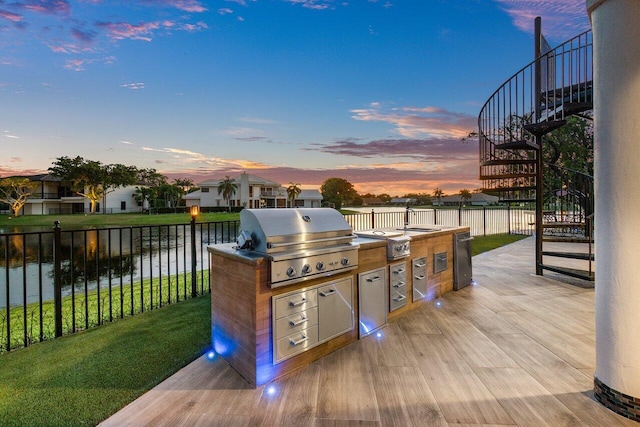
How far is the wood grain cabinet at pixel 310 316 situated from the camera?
2.14 meters

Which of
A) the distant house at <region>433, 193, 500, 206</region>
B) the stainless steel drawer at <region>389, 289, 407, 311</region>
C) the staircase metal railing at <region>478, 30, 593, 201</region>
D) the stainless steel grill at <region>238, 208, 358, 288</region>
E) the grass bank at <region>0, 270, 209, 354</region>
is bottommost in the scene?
the grass bank at <region>0, 270, 209, 354</region>

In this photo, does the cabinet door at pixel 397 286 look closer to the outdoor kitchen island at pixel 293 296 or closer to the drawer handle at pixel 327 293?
the outdoor kitchen island at pixel 293 296

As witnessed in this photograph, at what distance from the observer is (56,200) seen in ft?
120

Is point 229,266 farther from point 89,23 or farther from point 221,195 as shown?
point 221,195

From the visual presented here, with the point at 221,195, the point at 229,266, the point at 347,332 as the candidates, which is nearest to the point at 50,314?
the point at 229,266

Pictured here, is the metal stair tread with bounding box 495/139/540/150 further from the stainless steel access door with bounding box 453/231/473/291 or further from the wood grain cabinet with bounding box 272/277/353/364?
the wood grain cabinet with bounding box 272/277/353/364

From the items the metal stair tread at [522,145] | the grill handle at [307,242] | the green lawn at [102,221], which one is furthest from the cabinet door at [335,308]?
Result: the green lawn at [102,221]

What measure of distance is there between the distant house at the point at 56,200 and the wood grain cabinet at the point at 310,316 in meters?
43.9

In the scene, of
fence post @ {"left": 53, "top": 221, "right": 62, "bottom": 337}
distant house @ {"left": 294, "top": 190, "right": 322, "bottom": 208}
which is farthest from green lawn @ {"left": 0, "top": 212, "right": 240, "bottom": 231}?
fence post @ {"left": 53, "top": 221, "right": 62, "bottom": 337}

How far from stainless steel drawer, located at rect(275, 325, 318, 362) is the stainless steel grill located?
16.3 inches

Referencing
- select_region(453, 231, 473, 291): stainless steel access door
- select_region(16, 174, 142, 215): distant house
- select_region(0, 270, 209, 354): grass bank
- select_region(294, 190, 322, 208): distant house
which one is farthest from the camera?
select_region(16, 174, 142, 215): distant house

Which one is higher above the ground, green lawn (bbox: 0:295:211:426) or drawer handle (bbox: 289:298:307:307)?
drawer handle (bbox: 289:298:307:307)

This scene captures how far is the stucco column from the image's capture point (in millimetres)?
1714

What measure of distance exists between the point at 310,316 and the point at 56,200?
4683 cm
